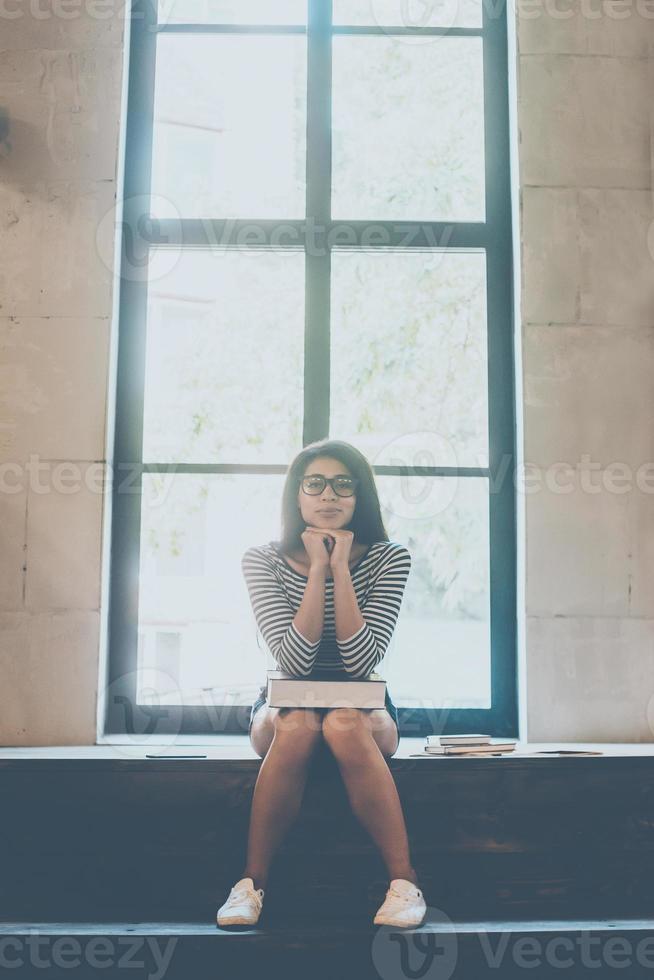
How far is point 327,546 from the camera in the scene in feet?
8.41

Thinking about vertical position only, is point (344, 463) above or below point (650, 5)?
below

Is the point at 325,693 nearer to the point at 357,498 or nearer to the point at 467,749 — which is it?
the point at 467,749

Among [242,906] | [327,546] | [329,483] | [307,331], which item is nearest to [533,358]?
[307,331]

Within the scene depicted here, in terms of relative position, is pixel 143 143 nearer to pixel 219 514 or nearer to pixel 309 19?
pixel 309 19

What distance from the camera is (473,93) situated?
3332mm

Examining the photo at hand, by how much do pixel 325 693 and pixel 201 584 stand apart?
0.89 m

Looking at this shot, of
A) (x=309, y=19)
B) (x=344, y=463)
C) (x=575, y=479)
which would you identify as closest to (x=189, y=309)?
(x=344, y=463)

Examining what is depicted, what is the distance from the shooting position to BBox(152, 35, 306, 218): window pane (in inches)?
128

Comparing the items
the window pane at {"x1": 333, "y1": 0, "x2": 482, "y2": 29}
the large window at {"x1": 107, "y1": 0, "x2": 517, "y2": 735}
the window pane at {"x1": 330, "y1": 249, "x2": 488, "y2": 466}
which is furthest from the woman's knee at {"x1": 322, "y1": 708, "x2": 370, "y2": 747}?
the window pane at {"x1": 333, "y1": 0, "x2": 482, "y2": 29}

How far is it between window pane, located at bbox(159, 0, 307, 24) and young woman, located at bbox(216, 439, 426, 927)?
170 centimetres

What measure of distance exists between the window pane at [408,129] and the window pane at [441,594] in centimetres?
97

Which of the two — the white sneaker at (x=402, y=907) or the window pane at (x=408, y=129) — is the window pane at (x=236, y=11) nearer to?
the window pane at (x=408, y=129)

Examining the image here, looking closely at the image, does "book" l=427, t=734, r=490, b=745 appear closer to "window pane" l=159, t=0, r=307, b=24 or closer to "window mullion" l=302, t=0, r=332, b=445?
"window mullion" l=302, t=0, r=332, b=445

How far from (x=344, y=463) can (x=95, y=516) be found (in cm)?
86
